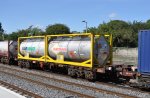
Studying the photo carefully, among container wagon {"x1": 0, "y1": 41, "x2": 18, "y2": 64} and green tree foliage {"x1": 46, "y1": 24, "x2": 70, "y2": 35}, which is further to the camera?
green tree foliage {"x1": 46, "y1": 24, "x2": 70, "y2": 35}

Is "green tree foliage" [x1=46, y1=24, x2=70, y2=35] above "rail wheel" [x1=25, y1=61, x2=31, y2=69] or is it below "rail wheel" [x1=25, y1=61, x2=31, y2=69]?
above

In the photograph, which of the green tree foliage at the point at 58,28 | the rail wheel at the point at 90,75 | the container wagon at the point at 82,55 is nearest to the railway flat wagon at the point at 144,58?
the container wagon at the point at 82,55

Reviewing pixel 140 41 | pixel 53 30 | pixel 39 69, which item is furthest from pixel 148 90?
pixel 53 30

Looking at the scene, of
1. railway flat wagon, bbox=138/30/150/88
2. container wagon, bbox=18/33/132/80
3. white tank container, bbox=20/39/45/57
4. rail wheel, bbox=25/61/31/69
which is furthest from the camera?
rail wheel, bbox=25/61/31/69

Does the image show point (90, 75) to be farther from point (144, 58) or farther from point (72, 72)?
point (144, 58)

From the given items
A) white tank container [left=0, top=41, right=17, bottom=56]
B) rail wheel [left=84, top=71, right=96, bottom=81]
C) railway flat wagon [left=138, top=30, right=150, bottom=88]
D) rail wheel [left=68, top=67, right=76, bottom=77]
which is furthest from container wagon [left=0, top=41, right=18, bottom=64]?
railway flat wagon [left=138, top=30, right=150, bottom=88]

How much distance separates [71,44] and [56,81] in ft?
10.6

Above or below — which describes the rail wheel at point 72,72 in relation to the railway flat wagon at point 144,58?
below

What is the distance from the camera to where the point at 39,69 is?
3186 cm

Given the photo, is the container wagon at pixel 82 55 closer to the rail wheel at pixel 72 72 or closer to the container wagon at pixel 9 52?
the rail wheel at pixel 72 72

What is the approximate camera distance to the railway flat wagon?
1714 cm

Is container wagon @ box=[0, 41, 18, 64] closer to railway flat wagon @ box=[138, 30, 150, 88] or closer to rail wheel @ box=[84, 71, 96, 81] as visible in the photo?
rail wheel @ box=[84, 71, 96, 81]

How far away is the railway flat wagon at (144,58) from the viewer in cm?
1714

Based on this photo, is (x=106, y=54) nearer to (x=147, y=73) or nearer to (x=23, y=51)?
(x=147, y=73)
